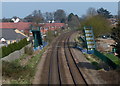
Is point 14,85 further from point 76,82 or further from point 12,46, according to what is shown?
point 12,46

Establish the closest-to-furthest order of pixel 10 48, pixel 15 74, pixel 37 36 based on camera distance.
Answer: pixel 15 74
pixel 10 48
pixel 37 36

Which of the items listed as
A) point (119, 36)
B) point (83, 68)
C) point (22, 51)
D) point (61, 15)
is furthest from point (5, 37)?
point (61, 15)

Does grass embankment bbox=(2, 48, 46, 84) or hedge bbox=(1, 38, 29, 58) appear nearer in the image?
grass embankment bbox=(2, 48, 46, 84)

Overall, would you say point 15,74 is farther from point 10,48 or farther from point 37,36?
point 37,36

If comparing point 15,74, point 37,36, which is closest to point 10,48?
point 15,74

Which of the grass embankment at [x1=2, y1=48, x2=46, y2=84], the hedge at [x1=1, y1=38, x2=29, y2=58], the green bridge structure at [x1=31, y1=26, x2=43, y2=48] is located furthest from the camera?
the green bridge structure at [x1=31, y1=26, x2=43, y2=48]

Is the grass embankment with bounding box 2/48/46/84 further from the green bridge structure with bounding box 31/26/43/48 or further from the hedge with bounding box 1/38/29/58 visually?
the green bridge structure with bounding box 31/26/43/48

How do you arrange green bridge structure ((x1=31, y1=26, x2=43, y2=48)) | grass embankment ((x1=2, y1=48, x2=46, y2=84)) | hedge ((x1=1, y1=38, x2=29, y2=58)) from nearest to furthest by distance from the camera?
grass embankment ((x1=2, y1=48, x2=46, y2=84))
hedge ((x1=1, y1=38, x2=29, y2=58))
green bridge structure ((x1=31, y1=26, x2=43, y2=48))

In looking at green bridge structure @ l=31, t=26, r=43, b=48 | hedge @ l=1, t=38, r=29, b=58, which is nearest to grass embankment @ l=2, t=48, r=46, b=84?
hedge @ l=1, t=38, r=29, b=58

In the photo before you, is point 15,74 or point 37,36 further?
point 37,36

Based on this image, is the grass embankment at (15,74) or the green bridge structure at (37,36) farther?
the green bridge structure at (37,36)

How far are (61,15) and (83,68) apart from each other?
167 meters

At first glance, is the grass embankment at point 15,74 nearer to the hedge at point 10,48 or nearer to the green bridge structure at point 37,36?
the hedge at point 10,48

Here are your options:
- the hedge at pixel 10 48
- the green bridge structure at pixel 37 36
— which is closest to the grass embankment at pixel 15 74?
the hedge at pixel 10 48
